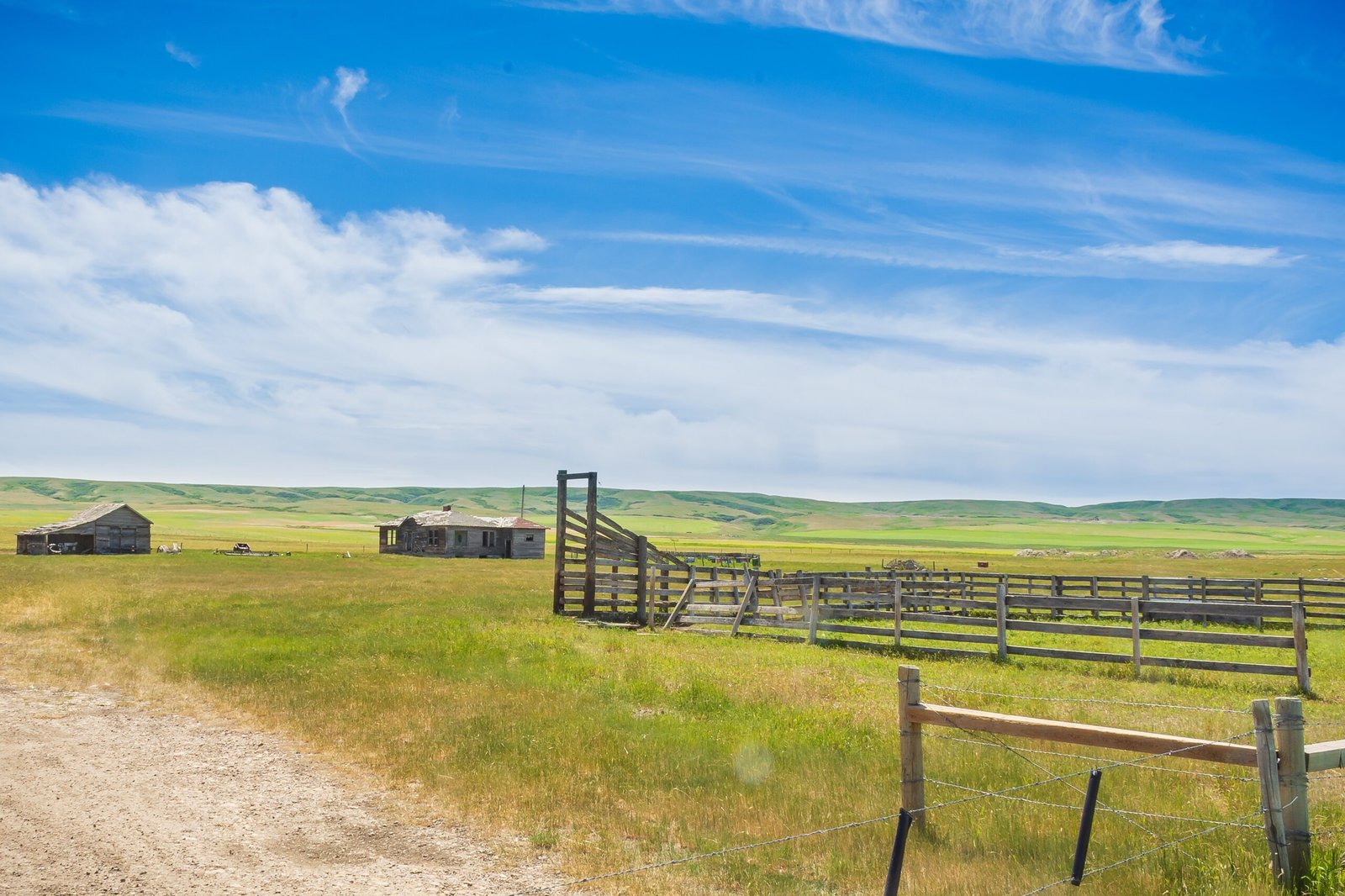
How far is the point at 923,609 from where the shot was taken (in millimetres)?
35125

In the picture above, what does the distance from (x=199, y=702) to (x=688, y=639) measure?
11.1 meters

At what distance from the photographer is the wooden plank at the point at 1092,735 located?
20.0ft

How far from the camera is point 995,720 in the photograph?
6.98m

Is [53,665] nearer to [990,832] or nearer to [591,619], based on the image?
[591,619]

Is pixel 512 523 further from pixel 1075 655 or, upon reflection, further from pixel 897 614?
pixel 1075 655

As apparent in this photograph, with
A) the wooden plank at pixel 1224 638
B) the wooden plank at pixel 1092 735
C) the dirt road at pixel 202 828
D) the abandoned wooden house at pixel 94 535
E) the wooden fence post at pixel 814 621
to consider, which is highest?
the wooden plank at pixel 1092 735

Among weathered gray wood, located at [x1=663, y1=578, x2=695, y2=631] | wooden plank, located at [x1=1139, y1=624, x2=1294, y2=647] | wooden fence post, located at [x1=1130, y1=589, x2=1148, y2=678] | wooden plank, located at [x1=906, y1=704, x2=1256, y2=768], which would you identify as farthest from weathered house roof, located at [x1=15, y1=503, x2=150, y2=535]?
wooden plank, located at [x1=906, y1=704, x2=1256, y2=768]

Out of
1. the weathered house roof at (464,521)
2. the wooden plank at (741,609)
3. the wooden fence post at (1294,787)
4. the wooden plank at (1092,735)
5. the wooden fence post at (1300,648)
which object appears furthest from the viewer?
the weathered house roof at (464,521)

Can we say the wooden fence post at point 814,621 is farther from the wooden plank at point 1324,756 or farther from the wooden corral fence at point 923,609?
the wooden plank at point 1324,756

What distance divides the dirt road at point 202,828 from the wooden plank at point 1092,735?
3.44 m

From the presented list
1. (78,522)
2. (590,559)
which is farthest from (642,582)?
(78,522)

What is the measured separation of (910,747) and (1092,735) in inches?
59.4

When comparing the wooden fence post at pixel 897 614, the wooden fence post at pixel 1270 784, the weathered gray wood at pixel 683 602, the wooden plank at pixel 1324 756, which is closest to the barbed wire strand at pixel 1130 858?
the wooden fence post at pixel 1270 784

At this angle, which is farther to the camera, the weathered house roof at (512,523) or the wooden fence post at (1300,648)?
the weathered house roof at (512,523)
